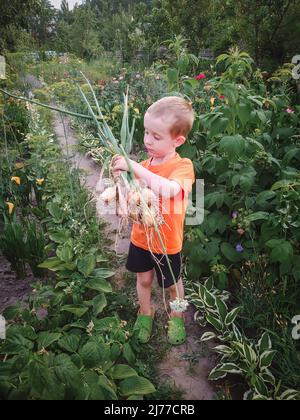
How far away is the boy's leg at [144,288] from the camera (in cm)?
183

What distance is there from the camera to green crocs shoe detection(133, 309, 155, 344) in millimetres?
1885

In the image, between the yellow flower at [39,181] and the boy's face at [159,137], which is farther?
the yellow flower at [39,181]

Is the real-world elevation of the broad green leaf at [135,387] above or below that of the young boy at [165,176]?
below

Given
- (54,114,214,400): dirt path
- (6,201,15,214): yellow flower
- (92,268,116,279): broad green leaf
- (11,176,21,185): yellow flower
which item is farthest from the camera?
(11,176,21,185): yellow flower

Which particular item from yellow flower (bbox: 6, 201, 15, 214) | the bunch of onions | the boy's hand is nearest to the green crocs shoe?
the bunch of onions

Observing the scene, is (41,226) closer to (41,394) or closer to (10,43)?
(41,394)

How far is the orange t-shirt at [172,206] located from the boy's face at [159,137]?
8 cm

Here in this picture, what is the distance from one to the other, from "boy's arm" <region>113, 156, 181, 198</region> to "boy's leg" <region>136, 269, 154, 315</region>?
64 cm

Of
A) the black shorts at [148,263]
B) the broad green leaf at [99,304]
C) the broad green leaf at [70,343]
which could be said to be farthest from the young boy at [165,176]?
the broad green leaf at [70,343]

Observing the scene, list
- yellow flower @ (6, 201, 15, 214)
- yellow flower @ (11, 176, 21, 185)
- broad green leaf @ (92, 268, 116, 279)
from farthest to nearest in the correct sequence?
yellow flower @ (11, 176, 21, 185), yellow flower @ (6, 201, 15, 214), broad green leaf @ (92, 268, 116, 279)

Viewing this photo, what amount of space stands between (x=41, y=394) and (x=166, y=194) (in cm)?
88

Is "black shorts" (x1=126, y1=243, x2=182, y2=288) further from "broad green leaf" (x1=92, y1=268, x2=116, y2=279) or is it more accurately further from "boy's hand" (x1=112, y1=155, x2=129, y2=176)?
"boy's hand" (x1=112, y1=155, x2=129, y2=176)

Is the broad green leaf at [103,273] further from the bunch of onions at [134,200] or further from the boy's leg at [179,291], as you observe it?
the bunch of onions at [134,200]

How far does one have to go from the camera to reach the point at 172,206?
154 cm
